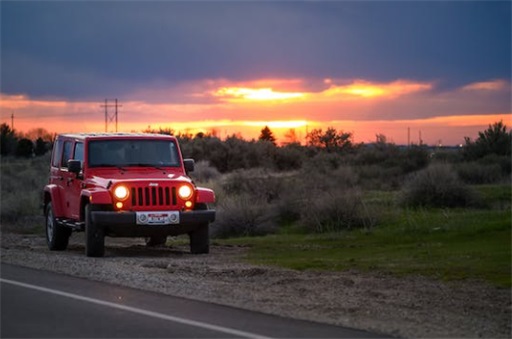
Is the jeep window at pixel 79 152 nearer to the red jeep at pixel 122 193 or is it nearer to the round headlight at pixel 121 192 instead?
the red jeep at pixel 122 193

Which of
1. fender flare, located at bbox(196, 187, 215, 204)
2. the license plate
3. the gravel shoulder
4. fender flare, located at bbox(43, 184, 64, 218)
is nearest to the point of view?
the gravel shoulder

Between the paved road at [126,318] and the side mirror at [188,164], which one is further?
the side mirror at [188,164]

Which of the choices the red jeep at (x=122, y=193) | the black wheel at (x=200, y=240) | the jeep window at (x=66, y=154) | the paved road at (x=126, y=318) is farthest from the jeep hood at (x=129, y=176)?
the paved road at (x=126, y=318)

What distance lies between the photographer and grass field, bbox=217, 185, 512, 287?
575 inches

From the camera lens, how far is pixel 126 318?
9.73 m

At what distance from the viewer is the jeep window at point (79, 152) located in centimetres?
1756

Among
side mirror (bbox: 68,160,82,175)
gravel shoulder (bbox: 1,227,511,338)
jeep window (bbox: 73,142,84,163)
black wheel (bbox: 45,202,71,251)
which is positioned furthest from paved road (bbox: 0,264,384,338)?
black wheel (bbox: 45,202,71,251)

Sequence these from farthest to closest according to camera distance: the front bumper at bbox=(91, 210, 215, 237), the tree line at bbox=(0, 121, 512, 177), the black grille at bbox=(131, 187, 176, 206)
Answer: the tree line at bbox=(0, 121, 512, 177) → the black grille at bbox=(131, 187, 176, 206) → the front bumper at bbox=(91, 210, 215, 237)

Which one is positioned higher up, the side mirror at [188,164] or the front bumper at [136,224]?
the side mirror at [188,164]

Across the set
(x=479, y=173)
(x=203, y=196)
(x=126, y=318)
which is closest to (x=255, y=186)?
(x=479, y=173)

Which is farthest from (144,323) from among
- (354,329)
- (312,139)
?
(312,139)

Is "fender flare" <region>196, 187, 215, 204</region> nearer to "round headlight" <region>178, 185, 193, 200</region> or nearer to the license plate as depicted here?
"round headlight" <region>178, 185, 193, 200</region>

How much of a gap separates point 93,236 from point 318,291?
585cm

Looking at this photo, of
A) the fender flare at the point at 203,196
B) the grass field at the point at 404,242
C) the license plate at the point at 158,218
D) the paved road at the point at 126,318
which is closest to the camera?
the paved road at the point at 126,318
